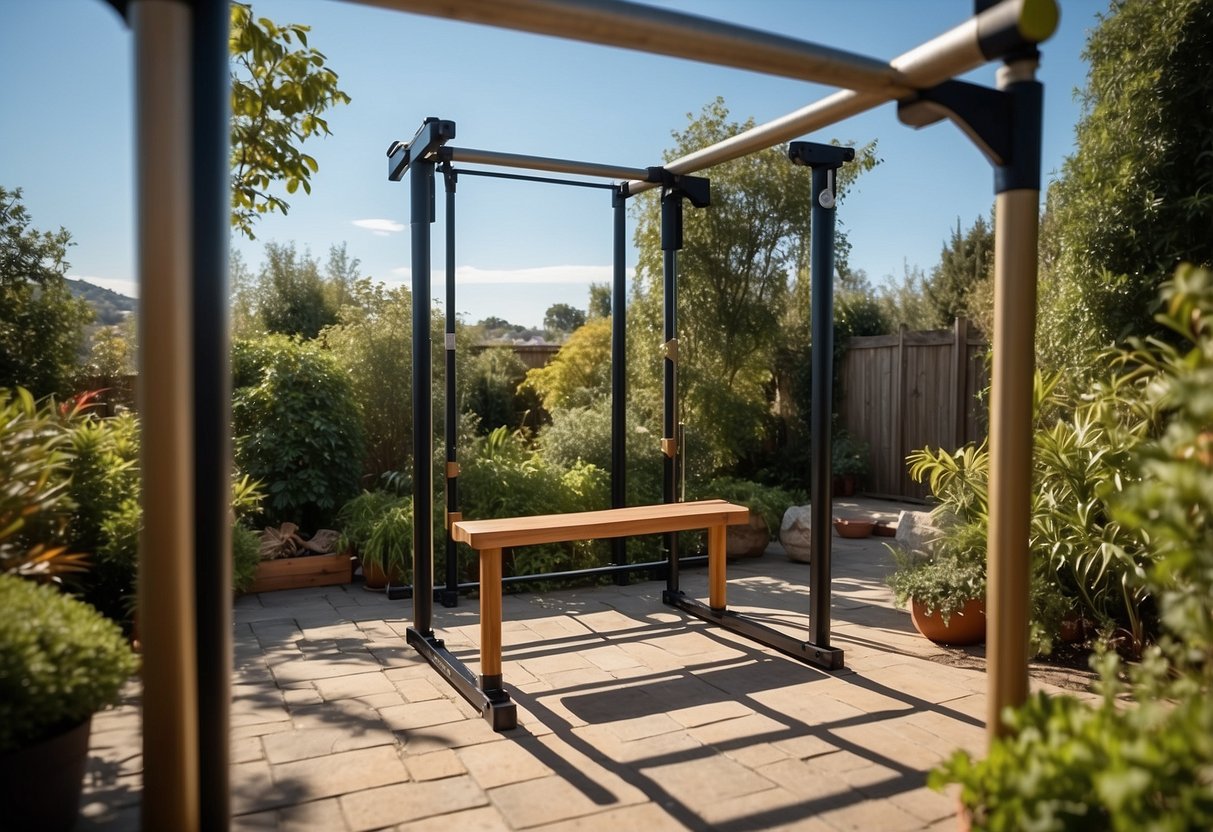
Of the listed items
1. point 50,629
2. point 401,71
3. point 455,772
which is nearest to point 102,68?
point 401,71

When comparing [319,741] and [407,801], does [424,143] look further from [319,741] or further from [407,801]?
[407,801]

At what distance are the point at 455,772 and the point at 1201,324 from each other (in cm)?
225

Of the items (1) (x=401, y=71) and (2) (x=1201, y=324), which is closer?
(2) (x=1201, y=324)

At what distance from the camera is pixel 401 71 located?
19.0 ft

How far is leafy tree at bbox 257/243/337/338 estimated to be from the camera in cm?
1282

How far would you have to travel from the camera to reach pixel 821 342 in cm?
364

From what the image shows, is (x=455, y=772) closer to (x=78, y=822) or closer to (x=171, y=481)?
(x=78, y=822)

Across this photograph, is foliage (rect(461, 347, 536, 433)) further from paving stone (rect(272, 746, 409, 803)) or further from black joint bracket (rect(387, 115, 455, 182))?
paving stone (rect(272, 746, 409, 803))

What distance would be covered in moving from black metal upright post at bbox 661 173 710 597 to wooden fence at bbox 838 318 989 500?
398 cm

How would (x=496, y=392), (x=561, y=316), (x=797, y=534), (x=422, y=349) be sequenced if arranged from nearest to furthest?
(x=422, y=349), (x=797, y=534), (x=496, y=392), (x=561, y=316)

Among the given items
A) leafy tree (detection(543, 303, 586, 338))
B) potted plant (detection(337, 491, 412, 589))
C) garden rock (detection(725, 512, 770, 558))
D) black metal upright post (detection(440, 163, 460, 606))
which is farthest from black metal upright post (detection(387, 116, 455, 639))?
leafy tree (detection(543, 303, 586, 338))

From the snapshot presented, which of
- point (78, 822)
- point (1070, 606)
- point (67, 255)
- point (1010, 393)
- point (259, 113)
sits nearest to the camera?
point (1010, 393)

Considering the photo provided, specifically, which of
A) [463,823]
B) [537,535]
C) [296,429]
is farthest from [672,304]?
[463,823]

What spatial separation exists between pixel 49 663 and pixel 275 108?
3.36m
